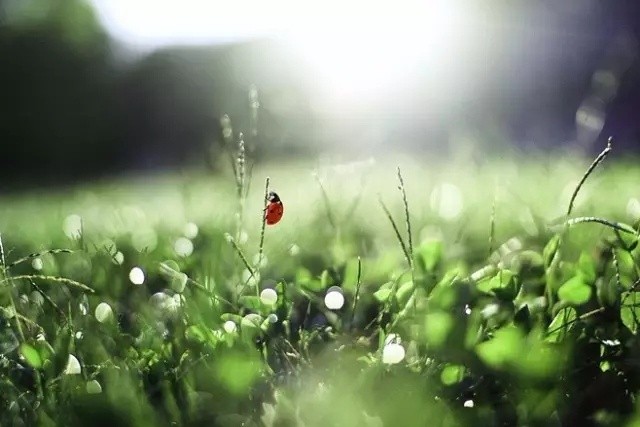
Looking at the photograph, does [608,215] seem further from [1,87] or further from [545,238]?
[1,87]

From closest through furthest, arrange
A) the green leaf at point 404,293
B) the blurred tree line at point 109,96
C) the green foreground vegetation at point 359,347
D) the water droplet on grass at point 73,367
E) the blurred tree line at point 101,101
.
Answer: the green foreground vegetation at point 359,347 → the water droplet on grass at point 73,367 → the green leaf at point 404,293 → the blurred tree line at point 109,96 → the blurred tree line at point 101,101

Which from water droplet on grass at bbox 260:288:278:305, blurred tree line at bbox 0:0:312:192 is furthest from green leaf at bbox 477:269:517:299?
blurred tree line at bbox 0:0:312:192

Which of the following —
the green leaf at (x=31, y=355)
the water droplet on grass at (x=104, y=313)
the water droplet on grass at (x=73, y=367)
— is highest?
the water droplet on grass at (x=73, y=367)

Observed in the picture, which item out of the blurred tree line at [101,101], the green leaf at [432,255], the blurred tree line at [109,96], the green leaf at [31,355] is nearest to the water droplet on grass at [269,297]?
the green leaf at [432,255]

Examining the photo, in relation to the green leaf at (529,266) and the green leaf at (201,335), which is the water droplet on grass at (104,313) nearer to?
the green leaf at (201,335)

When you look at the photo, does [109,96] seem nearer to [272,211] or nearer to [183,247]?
[183,247]

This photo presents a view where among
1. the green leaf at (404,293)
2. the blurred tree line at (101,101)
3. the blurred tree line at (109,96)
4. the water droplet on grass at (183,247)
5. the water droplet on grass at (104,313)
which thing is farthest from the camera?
the blurred tree line at (101,101)

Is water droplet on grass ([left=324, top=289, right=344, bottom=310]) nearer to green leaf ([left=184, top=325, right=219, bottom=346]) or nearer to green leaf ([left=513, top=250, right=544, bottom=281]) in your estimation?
green leaf ([left=184, top=325, right=219, bottom=346])
